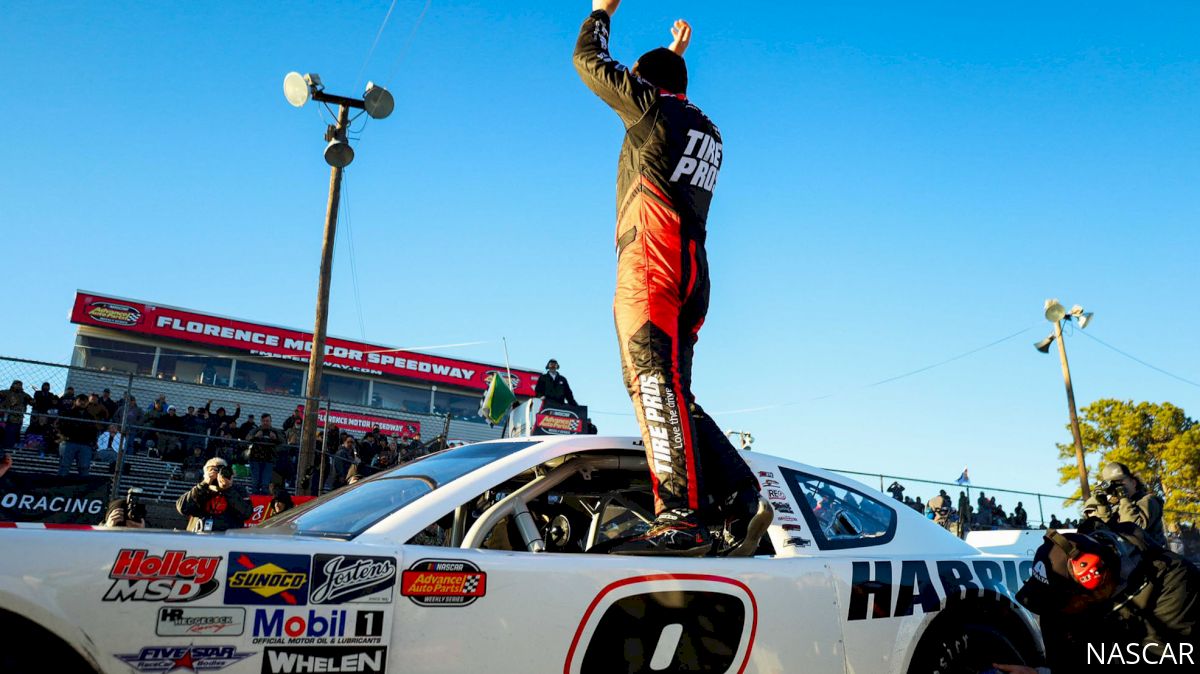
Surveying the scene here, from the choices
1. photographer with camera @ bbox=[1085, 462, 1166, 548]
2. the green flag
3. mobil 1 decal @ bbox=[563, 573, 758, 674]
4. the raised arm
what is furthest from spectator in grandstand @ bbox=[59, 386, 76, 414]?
photographer with camera @ bbox=[1085, 462, 1166, 548]

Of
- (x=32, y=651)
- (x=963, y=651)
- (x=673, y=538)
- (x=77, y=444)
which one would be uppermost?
(x=77, y=444)

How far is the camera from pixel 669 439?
9.42 feet

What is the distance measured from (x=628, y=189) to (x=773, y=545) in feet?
4.66

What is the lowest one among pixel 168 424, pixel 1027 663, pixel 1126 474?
pixel 1027 663

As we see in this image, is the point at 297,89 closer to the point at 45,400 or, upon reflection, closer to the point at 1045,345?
the point at 45,400

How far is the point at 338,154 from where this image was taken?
1298 cm

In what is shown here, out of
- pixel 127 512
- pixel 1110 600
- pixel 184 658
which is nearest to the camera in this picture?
pixel 184 658

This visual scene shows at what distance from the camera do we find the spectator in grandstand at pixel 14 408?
32.8ft

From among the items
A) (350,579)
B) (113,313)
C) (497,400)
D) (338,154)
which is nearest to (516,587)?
(350,579)

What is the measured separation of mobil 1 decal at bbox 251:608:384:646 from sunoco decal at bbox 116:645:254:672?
65 mm

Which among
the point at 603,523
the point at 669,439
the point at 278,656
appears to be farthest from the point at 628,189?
the point at 278,656

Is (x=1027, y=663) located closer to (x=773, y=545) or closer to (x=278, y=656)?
(x=773, y=545)

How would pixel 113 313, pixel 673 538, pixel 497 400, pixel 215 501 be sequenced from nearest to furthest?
1. pixel 673 538
2. pixel 215 501
3. pixel 497 400
4. pixel 113 313

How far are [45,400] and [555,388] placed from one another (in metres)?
7.01
